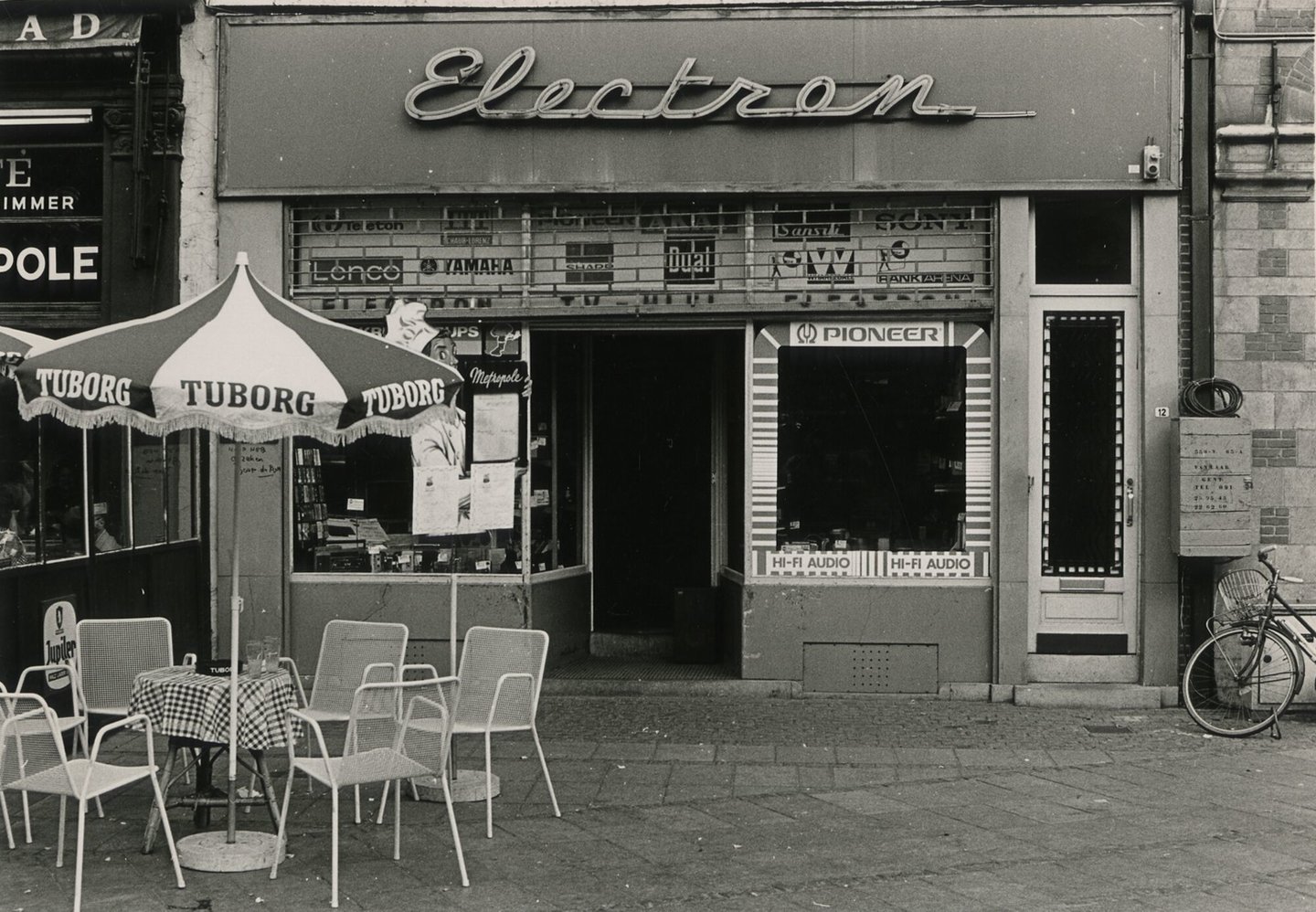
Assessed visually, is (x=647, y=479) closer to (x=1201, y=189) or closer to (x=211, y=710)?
(x=1201, y=189)

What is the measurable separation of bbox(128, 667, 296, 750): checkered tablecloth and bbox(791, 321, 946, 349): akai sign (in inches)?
209

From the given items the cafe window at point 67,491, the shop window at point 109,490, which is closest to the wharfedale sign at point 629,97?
the shop window at point 109,490

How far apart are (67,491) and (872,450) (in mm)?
5647

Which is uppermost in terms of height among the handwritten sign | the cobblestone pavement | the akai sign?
the akai sign

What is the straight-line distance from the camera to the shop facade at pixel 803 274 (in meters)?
10.1

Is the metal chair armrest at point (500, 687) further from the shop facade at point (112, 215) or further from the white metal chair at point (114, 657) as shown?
the shop facade at point (112, 215)

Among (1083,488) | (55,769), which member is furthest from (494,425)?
(55,769)

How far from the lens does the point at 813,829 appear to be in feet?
22.7

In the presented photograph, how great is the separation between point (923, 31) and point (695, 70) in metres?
1.69

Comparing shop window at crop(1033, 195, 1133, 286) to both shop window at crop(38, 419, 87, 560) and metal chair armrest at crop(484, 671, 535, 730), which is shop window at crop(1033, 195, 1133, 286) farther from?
shop window at crop(38, 419, 87, 560)

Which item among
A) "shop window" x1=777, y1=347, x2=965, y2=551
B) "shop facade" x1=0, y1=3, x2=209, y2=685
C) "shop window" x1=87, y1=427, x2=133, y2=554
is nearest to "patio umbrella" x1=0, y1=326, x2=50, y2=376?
"shop window" x1=87, y1=427, x2=133, y2=554

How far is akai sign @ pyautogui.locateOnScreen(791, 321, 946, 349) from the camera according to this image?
1038 centimetres

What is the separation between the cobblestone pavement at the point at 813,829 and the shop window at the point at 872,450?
4.98 ft

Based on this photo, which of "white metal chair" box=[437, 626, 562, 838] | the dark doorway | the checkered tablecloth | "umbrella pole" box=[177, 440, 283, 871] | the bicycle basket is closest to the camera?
"umbrella pole" box=[177, 440, 283, 871]
